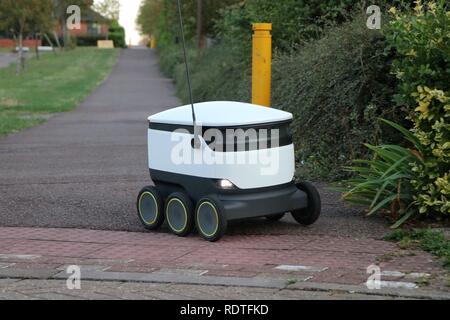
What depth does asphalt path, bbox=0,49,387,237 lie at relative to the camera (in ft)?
26.1

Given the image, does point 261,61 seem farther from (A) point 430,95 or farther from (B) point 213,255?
(B) point 213,255

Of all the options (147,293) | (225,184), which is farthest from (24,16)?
(147,293)

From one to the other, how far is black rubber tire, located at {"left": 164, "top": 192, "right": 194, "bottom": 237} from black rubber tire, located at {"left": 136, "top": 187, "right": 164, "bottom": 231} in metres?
0.09

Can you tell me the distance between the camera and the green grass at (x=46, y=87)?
72.9 ft

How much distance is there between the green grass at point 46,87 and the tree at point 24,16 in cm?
257

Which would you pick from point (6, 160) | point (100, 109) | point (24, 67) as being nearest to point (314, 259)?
point (6, 160)

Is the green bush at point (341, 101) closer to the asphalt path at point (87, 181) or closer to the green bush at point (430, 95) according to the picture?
the asphalt path at point (87, 181)

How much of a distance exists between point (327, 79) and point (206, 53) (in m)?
16.9

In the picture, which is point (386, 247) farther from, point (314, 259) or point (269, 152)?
point (269, 152)

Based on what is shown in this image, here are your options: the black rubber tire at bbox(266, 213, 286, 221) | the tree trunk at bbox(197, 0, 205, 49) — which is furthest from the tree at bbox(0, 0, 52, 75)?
the black rubber tire at bbox(266, 213, 286, 221)

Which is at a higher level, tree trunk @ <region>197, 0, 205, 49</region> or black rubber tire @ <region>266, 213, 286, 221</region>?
tree trunk @ <region>197, 0, 205, 49</region>

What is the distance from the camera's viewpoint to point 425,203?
7.48 meters

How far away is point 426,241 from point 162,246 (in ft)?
7.06

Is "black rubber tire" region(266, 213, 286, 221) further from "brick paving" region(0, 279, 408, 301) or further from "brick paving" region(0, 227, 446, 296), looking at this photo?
"brick paving" region(0, 279, 408, 301)
